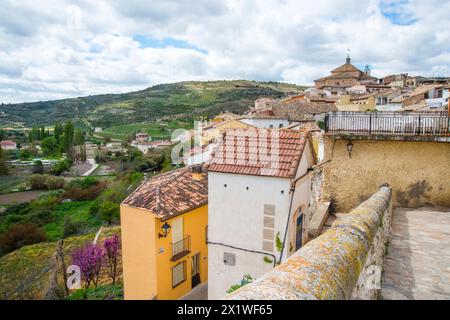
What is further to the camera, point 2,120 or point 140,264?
point 2,120

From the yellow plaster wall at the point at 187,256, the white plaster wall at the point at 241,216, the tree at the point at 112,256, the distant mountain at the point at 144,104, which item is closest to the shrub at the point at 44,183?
the distant mountain at the point at 144,104

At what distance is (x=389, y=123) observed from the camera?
31.9 ft

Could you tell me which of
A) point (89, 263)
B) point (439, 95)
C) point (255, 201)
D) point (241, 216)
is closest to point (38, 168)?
point (89, 263)

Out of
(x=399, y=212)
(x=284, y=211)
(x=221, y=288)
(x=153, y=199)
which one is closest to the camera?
(x=399, y=212)

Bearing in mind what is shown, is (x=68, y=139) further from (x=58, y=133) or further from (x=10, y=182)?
(x=10, y=182)

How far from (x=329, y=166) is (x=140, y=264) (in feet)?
28.3

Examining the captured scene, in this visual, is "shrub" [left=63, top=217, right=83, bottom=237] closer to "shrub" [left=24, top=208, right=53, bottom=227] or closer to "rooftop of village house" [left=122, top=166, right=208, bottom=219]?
"shrub" [left=24, top=208, right=53, bottom=227]

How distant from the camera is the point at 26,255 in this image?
32.3 meters

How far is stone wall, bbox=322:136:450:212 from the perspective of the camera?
371 inches

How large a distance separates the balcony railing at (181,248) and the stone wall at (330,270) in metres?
10.5

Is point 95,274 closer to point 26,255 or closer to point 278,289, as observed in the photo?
point 26,255

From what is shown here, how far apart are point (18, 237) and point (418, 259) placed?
42.0 m
